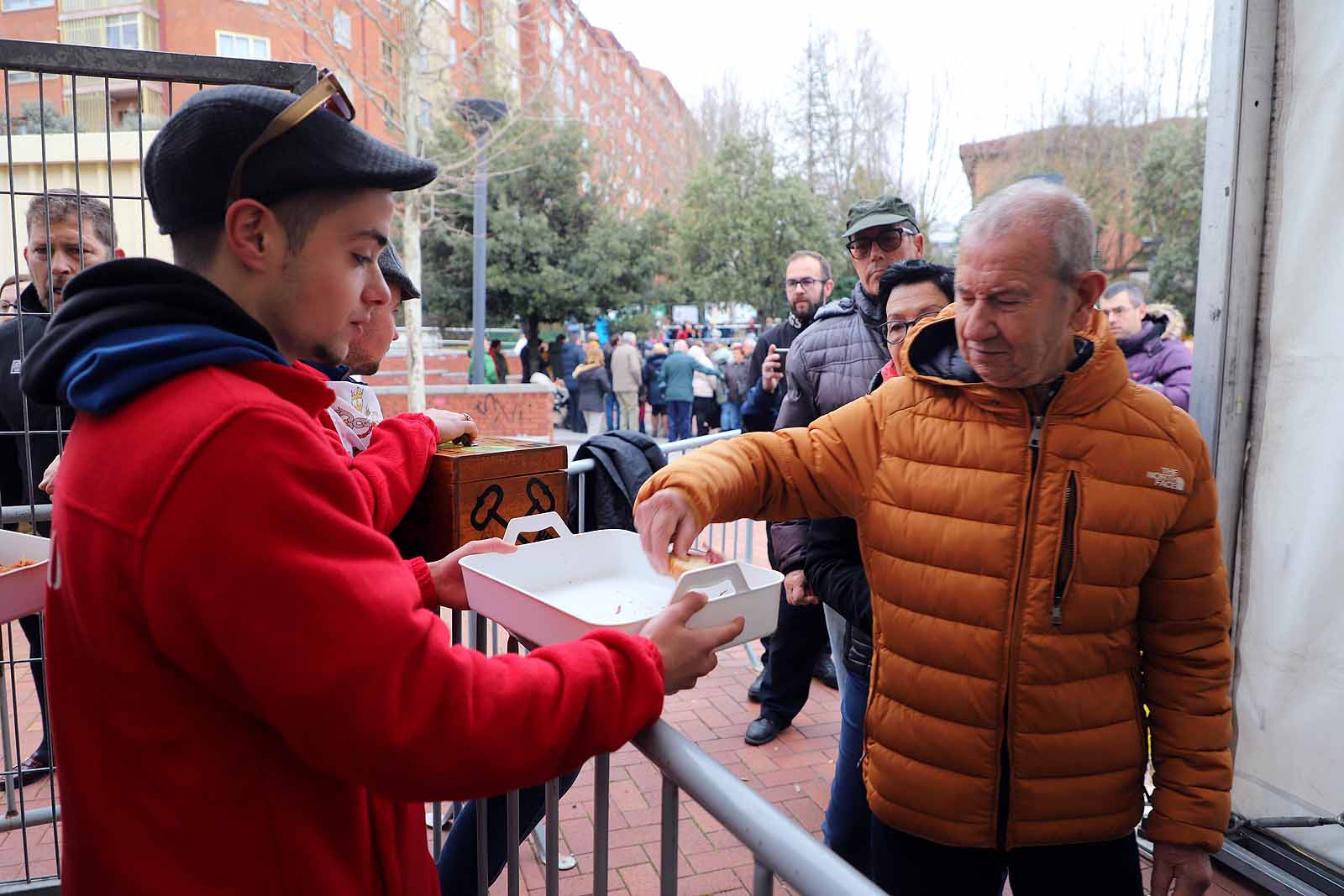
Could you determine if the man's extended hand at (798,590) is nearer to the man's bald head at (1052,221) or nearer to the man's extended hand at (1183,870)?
the man's extended hand at (1183,870)

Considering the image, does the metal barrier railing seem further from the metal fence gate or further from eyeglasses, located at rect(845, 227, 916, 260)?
eyeglasses, located at rect(845, 227, 916, 260)

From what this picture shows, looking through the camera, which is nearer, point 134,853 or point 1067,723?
point 134,853

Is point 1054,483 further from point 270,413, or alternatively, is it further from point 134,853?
point 134,853

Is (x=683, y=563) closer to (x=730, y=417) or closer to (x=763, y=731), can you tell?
(x=763, y=731)

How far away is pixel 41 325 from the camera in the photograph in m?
3.29

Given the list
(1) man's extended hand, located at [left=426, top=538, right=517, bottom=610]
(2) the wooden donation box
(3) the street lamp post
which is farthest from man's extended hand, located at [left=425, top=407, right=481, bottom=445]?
(3) the street lamp post

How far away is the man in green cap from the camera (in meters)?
3.36

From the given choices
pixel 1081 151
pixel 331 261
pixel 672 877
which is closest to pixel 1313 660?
pixel 672 877

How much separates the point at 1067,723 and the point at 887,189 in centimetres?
3535

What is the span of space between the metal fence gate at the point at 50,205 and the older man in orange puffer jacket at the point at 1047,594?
6.13 ft

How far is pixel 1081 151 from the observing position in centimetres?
3130

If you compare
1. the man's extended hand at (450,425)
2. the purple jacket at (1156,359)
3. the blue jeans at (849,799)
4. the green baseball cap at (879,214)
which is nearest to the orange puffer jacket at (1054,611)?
the man's extended hand at (450,425)

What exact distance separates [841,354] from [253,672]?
293cm

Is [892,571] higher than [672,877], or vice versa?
[892,571]
